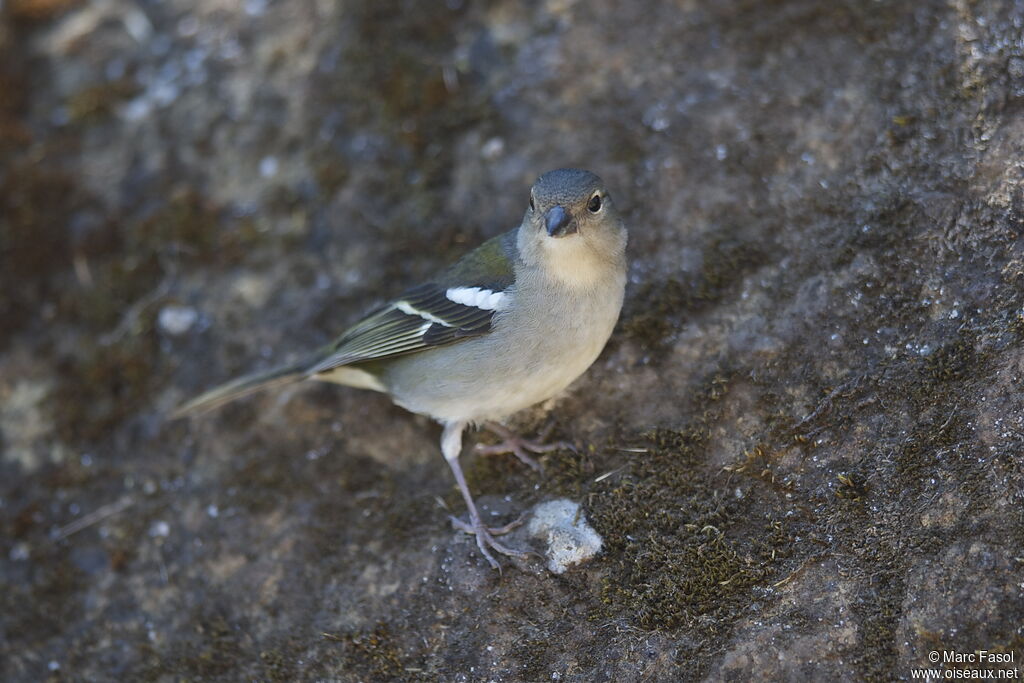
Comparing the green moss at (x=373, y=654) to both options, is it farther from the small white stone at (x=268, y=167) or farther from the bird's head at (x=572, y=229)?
the small white stone at (x=268, y=167)

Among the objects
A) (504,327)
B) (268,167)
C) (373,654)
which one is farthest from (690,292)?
(268,167)

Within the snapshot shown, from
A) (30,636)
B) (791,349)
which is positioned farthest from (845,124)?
(30,636)

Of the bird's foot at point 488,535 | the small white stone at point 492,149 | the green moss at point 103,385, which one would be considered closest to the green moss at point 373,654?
the bird's foot at point 488,535

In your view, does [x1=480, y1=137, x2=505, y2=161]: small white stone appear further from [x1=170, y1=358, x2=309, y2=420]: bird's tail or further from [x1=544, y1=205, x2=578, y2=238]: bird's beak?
[x1=170, y1=358, x2=309, y2=420]: bird's tail

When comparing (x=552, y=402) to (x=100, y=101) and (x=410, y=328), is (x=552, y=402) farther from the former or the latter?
(x=100, y=101)

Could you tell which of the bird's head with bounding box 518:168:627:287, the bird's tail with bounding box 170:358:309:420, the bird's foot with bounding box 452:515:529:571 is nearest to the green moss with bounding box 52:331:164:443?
the bird's tail with bounding box 170:358:309:420

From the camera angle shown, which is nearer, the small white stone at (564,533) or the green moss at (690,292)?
the small white stone at (564,533)

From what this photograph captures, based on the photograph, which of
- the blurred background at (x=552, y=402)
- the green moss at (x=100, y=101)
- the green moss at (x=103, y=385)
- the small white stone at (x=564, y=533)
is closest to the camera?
the blurred background at (x=552, y=402)
